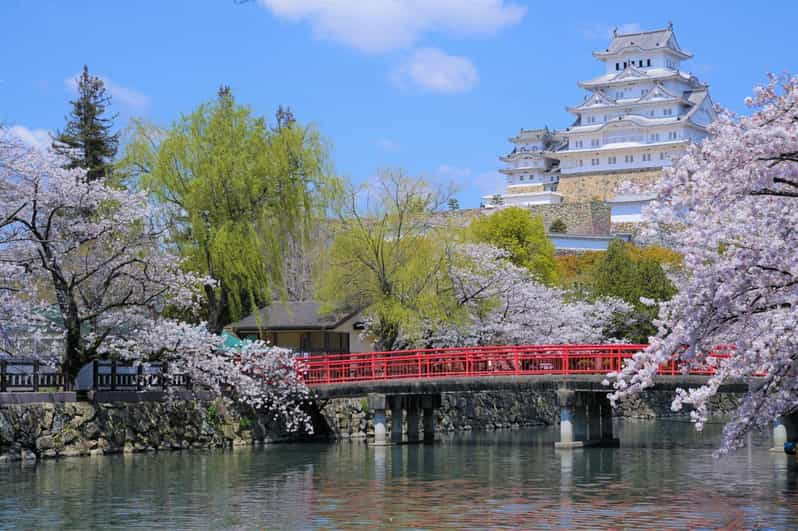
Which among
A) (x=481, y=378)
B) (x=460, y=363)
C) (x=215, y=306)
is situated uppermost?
(x=215, y=306)

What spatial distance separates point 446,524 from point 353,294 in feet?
71.8

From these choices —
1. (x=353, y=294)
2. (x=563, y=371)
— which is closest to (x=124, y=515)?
(x=563, y=371)

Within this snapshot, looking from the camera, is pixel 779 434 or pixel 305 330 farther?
pixel 305 330

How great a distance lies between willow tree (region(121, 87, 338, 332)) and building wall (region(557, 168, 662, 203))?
5877cm

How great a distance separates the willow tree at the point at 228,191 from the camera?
36094mm

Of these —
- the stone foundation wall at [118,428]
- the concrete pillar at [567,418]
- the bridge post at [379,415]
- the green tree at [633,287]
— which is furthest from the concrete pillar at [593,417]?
the green tree at [633,287]

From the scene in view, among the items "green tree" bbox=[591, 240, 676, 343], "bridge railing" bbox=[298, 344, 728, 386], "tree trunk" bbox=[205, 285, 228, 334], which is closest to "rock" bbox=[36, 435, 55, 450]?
"tree trunk" bbox=[205, 285, 228, 334]

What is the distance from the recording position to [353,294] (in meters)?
40.0

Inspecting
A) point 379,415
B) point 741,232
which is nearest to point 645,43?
point 379,415

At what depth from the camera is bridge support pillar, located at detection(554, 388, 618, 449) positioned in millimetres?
33875

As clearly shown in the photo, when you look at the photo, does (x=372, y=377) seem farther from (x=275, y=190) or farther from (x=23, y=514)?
(x=23, y=514)

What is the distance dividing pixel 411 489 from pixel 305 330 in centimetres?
1924

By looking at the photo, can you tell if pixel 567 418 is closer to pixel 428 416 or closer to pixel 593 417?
pixel 593 417

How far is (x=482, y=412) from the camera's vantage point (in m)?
47.3
